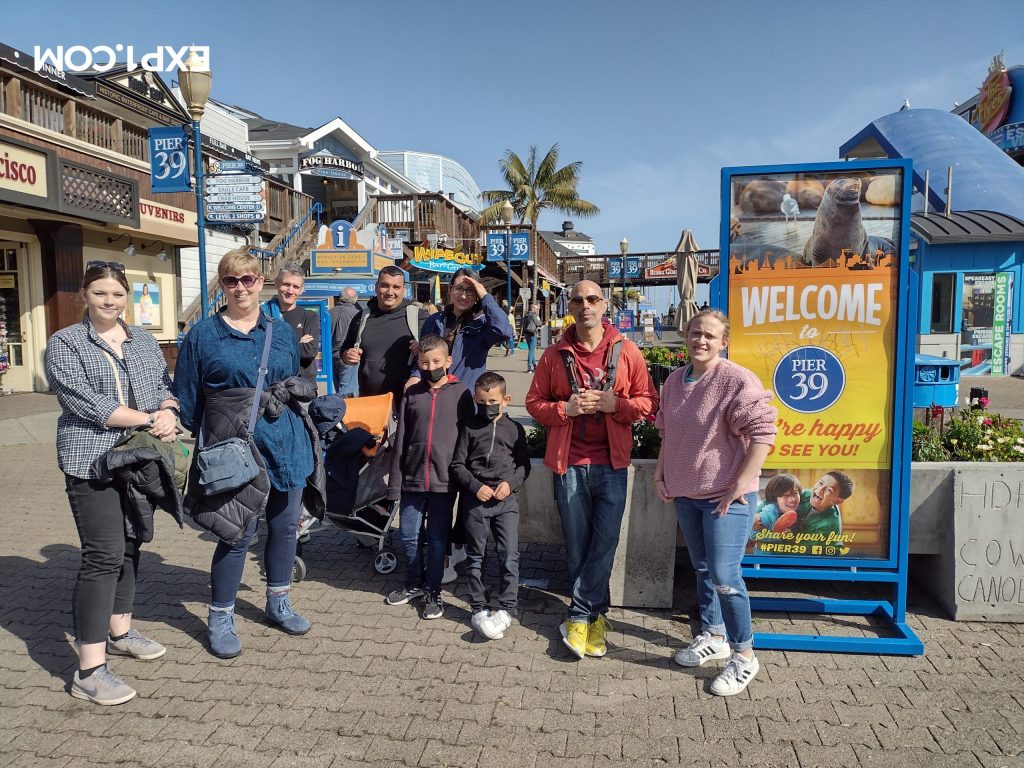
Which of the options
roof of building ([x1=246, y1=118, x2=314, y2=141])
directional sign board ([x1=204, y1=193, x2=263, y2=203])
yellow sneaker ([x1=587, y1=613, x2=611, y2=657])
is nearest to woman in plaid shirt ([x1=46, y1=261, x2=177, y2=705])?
yellow sneaker ([x1=587, y1=613, x2=611, y2=657])

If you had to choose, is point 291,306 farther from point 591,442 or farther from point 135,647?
point 591,442

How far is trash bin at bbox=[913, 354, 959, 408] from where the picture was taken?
6.59m

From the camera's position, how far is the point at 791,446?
11.8ft

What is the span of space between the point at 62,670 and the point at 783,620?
3.70 m

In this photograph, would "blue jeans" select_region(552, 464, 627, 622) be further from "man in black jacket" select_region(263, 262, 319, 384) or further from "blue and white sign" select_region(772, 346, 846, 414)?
"man in black jacket" select_region(263, 262, 319, 384)

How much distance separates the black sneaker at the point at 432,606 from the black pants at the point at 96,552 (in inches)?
61.2

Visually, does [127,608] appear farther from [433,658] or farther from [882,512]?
[882,512]

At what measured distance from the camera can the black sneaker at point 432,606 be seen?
379 centimetres

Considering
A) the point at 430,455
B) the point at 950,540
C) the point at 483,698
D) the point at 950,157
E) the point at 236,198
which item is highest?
the point at 950,157

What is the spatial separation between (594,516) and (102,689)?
2.38m

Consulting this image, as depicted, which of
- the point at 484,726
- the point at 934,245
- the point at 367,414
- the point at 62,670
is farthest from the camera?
the point at 934,245

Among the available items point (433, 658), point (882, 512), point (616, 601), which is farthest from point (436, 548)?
point (882, 512)

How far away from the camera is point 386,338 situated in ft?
14.8

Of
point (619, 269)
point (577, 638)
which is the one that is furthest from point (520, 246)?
point (619, 269)
